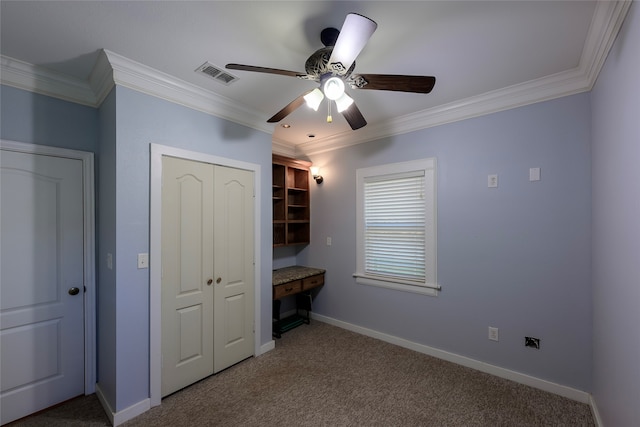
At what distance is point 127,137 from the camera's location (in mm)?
2074

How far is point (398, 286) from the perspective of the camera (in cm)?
320

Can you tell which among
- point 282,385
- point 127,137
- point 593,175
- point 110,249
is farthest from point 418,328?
point 127,137

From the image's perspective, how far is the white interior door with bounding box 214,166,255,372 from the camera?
264 cm

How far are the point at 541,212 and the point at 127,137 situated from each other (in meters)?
3.41

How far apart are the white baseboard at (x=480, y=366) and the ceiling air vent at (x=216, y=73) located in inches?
123

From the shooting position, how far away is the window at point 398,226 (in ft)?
9.74

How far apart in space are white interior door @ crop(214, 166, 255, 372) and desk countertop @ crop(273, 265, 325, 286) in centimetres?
51

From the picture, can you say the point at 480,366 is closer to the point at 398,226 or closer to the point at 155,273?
the point at 398,226

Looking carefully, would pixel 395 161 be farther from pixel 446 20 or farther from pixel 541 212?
pixel 446 20

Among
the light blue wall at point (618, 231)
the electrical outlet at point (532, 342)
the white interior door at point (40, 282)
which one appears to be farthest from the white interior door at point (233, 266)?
the light blue wall at point (618, 231)

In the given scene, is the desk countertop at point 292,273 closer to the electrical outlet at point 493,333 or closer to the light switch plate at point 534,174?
the electrical outlet at point 493,333

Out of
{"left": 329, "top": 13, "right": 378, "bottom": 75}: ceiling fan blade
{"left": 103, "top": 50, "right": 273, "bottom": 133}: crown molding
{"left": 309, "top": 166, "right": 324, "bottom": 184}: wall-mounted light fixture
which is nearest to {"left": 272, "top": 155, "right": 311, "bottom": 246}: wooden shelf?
{"left": 309, "top": 166, "right": 324, "bottom": 184}: wall-mounted light fixture

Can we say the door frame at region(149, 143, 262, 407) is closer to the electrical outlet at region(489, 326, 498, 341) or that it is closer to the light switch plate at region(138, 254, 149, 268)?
the light switch plate at region(138, 254, 149, 268)

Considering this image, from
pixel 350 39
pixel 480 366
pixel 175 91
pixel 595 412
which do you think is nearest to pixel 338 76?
pixel 350 39
